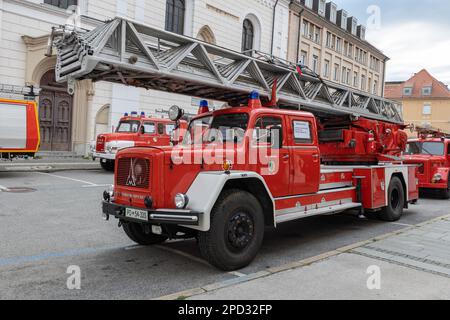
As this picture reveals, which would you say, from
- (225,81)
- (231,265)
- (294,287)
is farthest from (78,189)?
(294,287)

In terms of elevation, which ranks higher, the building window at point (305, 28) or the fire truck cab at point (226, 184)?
the building window at point (305, 28)

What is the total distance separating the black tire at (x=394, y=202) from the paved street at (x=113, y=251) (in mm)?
182

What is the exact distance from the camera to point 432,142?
1414 cm

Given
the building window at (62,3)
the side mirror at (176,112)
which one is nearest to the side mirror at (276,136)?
the side mirror at (176,112)

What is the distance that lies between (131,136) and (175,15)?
1054 centimetres

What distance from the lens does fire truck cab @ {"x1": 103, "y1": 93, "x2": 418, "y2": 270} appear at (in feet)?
16.5

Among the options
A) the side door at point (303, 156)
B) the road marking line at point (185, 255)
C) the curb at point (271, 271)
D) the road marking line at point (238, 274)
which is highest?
the side door at point (303, 156)

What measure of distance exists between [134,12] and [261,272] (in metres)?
19.3

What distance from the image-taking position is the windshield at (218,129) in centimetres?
604

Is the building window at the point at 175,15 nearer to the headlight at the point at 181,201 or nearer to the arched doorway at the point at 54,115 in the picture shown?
the arched doorway at the point at 54,115

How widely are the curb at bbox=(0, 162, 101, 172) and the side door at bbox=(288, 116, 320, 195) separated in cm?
1271

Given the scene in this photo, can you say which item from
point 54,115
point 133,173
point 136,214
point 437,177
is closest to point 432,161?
point 437,177

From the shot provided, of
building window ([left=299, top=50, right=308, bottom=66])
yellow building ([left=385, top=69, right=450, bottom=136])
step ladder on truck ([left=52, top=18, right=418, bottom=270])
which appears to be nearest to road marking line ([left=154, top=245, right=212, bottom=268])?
step ladder on truck ([left=52, top=18, right=418, bottom=270])
